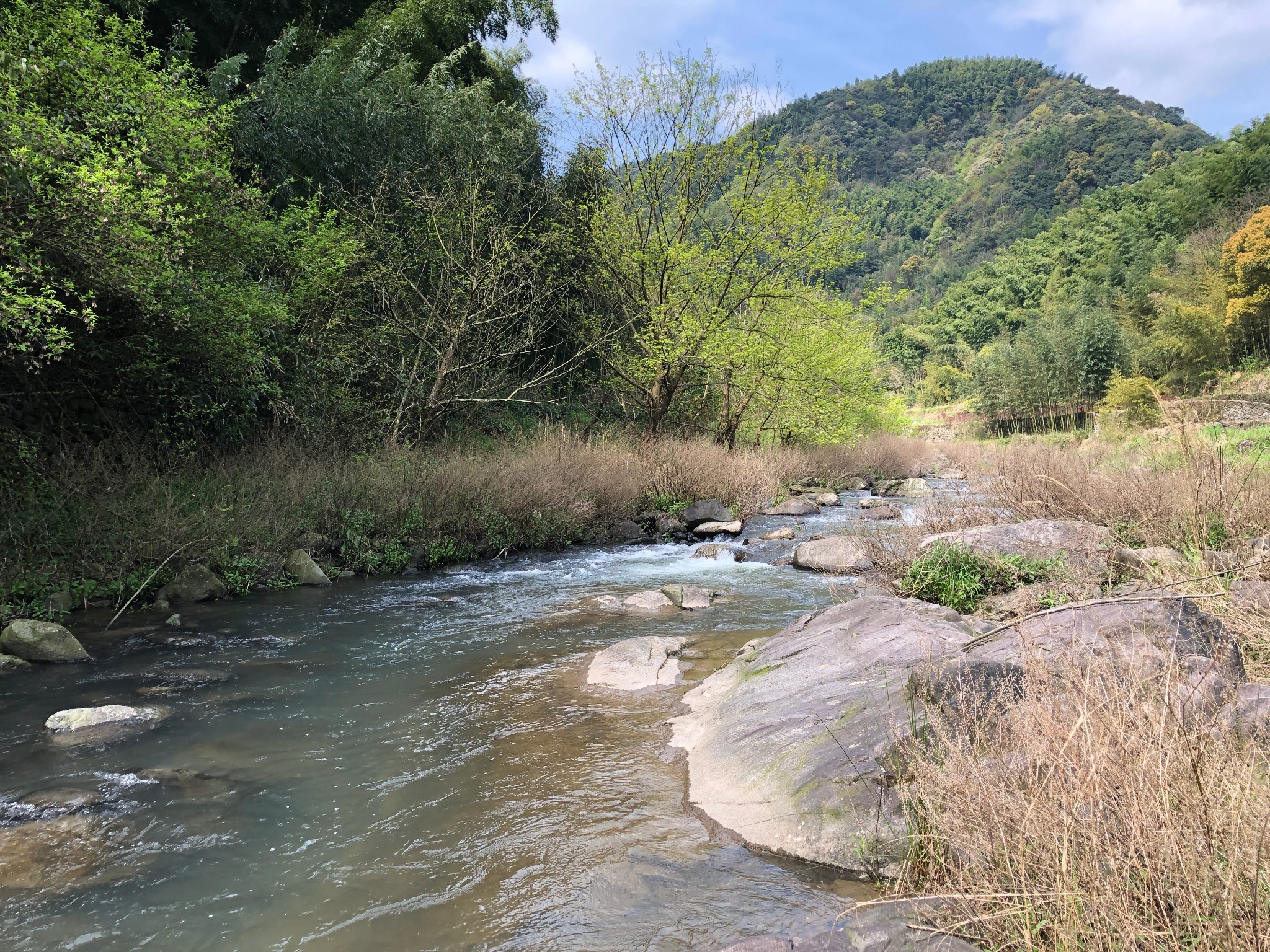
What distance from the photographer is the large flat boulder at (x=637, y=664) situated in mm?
5766

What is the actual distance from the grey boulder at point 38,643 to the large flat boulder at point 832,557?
8.40 m

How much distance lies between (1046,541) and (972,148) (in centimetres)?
16225

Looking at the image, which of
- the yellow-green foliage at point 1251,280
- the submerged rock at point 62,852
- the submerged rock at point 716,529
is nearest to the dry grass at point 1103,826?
the submerged rock at point 62,852

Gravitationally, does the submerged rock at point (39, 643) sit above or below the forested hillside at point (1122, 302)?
below

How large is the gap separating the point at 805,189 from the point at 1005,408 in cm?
2461

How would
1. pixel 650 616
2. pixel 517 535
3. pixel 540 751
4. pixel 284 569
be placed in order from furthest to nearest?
pixel 517 535
pixel 284 569
pixel 650 616
pixel 540 751

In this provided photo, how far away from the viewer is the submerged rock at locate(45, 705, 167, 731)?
15.9 feet

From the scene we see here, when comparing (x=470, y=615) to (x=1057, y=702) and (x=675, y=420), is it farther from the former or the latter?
(x=675, y=420)

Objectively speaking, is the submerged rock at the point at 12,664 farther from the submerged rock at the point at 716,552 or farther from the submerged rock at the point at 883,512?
the submerged rock at the point at 883,512

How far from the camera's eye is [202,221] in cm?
943

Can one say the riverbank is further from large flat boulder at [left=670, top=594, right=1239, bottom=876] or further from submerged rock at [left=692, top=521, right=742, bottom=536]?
large flat boulder at [left=670, top=594, right=1239, bottom=876]

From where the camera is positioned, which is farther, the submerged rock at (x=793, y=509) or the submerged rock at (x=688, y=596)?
the submerged rock at (x=793, y=509)

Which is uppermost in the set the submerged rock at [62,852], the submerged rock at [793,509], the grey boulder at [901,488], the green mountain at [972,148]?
the green mountain at [972,148]

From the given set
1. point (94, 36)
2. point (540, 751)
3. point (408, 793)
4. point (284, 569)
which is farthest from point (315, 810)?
point (94, 36)
